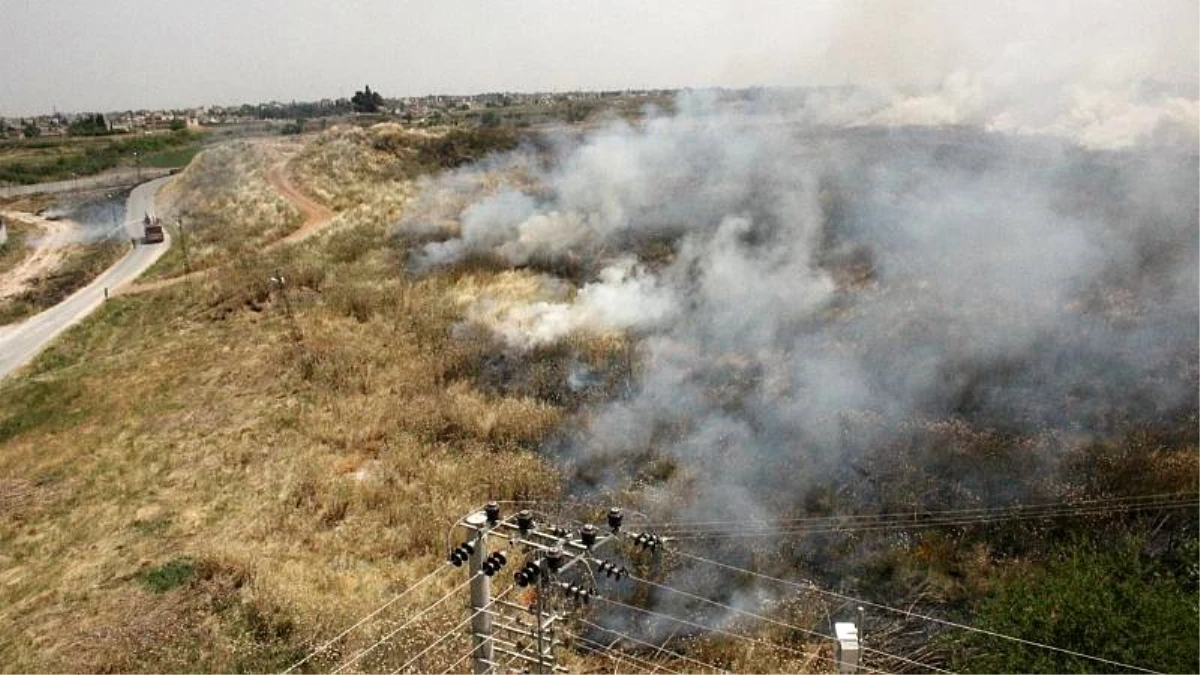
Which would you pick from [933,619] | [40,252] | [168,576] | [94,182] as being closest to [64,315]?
[40,252]

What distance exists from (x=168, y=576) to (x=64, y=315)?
22749 mm

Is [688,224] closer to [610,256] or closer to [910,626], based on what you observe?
[610,256]

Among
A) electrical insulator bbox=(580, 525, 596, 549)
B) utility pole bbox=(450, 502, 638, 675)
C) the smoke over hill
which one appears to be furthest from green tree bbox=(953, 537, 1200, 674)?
electrical insulator bbox=(580, 525, 596, 549)

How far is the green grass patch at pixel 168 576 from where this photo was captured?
559 inches

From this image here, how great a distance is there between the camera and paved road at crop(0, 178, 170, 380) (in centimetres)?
2859

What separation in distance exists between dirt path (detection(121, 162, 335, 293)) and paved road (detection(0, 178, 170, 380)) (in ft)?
5.50

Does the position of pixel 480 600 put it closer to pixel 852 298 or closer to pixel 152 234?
pixel 852 298

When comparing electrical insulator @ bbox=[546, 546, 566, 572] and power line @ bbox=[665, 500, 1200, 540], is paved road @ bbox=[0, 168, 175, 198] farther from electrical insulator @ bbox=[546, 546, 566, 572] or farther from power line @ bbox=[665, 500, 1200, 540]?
electrical insulator @ bbox=[546, 546, 566, 572]

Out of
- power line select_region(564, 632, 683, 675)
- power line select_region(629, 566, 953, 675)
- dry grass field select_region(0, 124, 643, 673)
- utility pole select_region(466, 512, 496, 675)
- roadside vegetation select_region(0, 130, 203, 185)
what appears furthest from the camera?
roadside vegetation select_region(0, 130, 203, 185)

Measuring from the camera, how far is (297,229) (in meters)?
41.0

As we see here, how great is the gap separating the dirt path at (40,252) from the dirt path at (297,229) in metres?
7.10

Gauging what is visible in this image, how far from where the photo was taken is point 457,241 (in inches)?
1254

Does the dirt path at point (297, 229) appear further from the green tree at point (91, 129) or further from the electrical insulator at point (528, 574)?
the green tree at point (91, 129)

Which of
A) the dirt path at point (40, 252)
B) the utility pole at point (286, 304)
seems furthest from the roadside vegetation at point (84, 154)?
the utility pole at point (286, 304)
